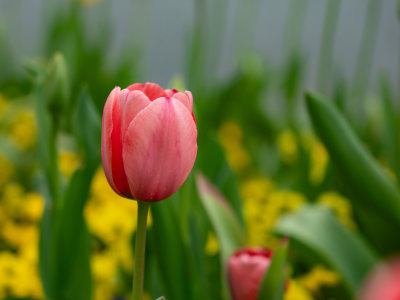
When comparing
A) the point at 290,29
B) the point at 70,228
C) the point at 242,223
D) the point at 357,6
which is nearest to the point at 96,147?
the point at 70,228

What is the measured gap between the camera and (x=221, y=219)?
678 mm

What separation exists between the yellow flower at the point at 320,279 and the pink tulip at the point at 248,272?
35 centimetres

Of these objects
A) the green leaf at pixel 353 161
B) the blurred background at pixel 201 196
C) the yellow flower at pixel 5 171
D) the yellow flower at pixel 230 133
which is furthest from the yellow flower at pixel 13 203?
the yellow flower at pixel 230 133

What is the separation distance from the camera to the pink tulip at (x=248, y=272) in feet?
1.68

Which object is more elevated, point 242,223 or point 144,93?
point 144,93

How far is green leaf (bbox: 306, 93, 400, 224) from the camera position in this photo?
0.66 meters

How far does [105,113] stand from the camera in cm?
39

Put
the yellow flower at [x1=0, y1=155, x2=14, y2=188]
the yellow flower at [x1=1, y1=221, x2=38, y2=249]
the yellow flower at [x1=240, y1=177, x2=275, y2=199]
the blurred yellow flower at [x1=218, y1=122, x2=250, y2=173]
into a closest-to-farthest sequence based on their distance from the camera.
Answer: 1. the yellow flower at [x1=1, y1=221, x2=38, y2=249]
2. the yellow flower at [x1=240, y1=177, x2=275, y2=199]
3. the yellow flower at [x1=0, y1=155, x2=14, y2=188]
4. the blurred yellow flower at [x1=218, y1=122, x2=250, y2=173]

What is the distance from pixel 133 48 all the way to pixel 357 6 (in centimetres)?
142

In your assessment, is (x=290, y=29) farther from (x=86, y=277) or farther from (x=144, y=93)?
(x=144, y=93)

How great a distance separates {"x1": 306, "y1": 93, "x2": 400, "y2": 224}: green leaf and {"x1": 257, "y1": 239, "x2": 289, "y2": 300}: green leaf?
0.21 metres

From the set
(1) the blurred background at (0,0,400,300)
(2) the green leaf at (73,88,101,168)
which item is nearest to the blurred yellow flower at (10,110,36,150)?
(1) the blurred background at (0,0,400,300)

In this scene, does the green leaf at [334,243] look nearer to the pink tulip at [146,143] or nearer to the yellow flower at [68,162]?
the pink tulip at [146,143]

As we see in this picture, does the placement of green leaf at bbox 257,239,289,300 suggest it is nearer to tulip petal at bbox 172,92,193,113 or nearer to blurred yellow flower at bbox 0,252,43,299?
tulip petal at bbox 172,92,193,113
